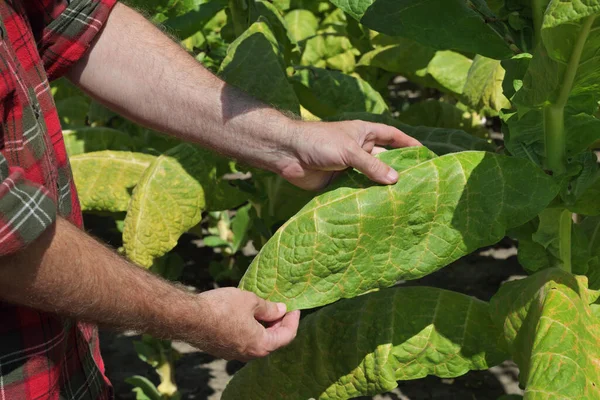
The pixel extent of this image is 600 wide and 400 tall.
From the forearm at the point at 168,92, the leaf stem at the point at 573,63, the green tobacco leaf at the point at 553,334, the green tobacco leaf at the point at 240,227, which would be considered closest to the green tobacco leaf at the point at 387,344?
the green tobacco leaf at the point at 553,334

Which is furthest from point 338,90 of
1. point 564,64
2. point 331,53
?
point 331,53

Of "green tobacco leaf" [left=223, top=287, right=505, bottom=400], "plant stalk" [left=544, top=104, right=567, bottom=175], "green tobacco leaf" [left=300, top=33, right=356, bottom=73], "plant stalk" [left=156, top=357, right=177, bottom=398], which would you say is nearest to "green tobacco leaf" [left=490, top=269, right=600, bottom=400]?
"green tobacco leaf" [left=223, top=287, right=505, bottom=400]

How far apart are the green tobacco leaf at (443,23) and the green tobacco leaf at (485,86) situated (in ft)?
3.18

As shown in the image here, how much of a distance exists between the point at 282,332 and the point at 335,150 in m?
0.37

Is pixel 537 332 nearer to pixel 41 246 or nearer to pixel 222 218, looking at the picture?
pixel 41 246

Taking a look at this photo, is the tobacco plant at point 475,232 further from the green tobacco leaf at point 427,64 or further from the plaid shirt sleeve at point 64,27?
the green tobacco leaf at point 427,64

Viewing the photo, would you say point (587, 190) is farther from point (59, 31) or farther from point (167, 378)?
point (167, 378)

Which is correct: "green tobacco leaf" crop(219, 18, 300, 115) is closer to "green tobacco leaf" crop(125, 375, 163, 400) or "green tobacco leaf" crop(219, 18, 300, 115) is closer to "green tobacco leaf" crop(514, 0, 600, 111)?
"green tobacco leaf" crop(514, 0, 600, 111)

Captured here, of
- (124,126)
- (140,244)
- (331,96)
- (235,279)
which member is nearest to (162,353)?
(140,244)

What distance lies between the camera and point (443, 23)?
185 cm

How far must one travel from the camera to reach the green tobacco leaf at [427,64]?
10.8 feet

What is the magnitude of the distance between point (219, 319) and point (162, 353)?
1379 mm

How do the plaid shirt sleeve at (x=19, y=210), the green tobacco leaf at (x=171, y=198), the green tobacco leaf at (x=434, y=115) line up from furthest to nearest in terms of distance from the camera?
1. the green tobacco leaf at (x=434, y=115)
2. the green tobacco leaf at (x=171, y=198)
3. the plaid shirt sleeve at (x=19, y=210)

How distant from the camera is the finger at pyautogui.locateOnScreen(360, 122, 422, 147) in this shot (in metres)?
1.80
